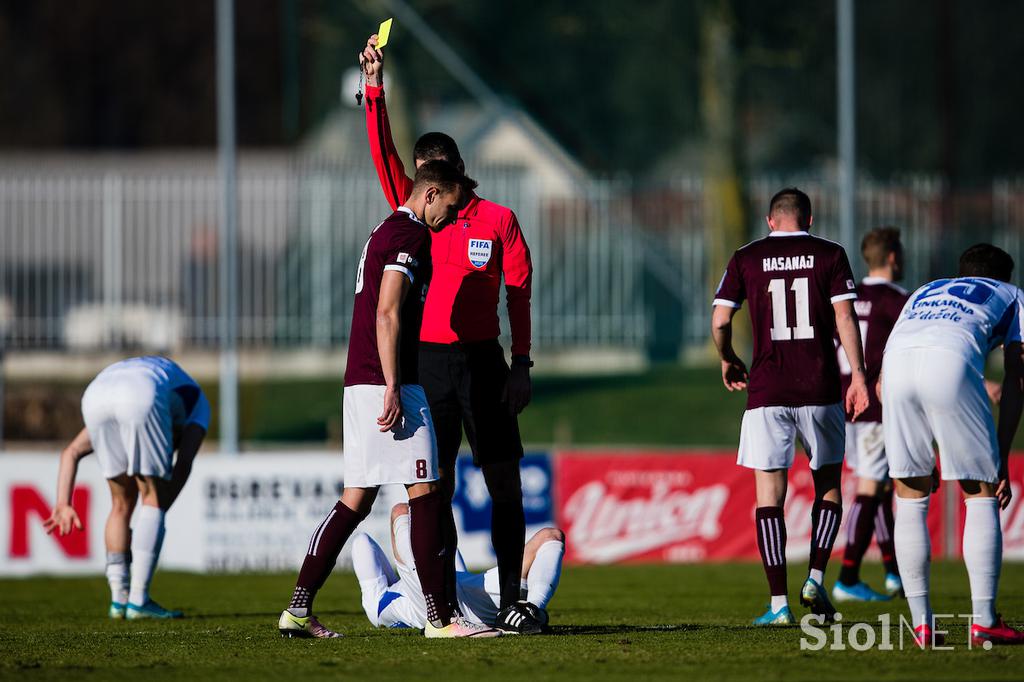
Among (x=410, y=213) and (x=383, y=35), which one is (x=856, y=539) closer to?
(x=410, y=213)

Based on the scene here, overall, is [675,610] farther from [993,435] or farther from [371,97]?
[371,97]

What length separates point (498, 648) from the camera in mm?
7531

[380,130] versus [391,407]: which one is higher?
[380,130]

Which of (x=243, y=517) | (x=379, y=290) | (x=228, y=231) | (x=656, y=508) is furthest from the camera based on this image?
(x=228, y=231)

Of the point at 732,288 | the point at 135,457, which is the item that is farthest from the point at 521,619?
the point at 135,457

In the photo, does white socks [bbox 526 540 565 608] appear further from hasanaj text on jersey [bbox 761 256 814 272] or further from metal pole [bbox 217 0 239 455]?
metal pole [bbox 217 0 239 455]

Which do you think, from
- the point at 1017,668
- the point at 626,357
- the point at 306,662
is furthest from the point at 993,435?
the point at 626,357

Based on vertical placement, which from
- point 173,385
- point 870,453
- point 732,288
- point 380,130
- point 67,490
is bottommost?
point 67,490

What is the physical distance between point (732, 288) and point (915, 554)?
1996 millimetres

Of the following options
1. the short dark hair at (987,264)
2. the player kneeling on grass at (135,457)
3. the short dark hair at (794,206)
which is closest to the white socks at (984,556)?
the short dark hair at (987,264)

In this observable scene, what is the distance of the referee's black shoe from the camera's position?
26.6 ft

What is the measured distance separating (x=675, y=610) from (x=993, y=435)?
10.9 feet

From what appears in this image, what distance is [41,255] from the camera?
2455cm

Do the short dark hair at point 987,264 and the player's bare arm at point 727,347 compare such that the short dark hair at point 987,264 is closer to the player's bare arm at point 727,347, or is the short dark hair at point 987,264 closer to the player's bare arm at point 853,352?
the player's bare arm at point 853,352
